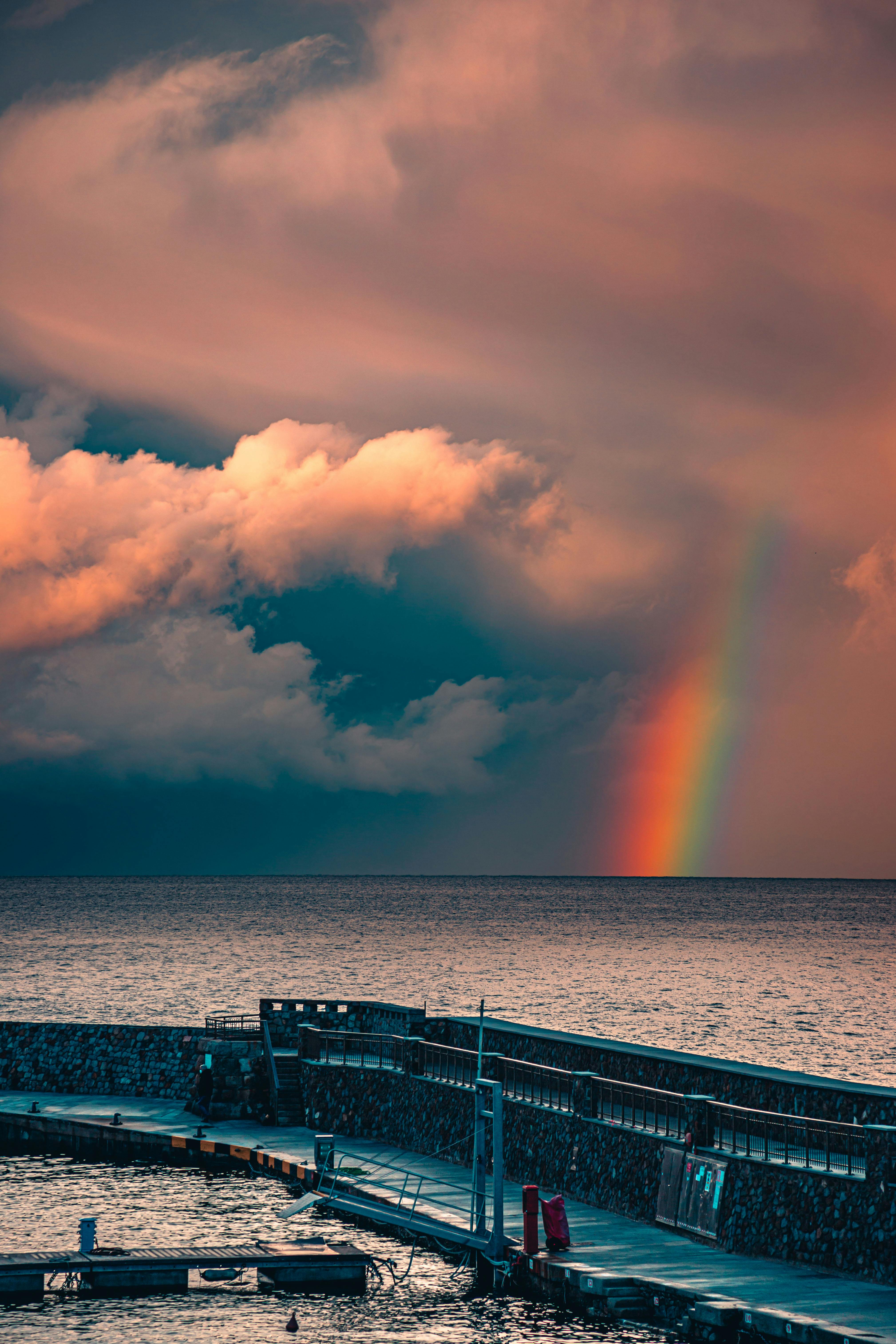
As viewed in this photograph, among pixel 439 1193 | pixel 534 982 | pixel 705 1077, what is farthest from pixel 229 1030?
pixel 534 982

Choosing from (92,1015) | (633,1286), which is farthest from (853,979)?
(633,1286)

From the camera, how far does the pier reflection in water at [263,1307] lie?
2736 cm

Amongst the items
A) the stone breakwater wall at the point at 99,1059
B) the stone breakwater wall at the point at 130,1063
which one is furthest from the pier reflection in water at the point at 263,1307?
the stone breakwater wall at the point at 99,1059

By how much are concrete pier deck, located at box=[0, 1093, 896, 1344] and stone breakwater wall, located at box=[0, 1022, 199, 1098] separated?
7192 mm

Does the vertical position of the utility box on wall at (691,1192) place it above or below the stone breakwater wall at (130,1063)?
above

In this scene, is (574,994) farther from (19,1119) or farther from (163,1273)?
(163,1273)

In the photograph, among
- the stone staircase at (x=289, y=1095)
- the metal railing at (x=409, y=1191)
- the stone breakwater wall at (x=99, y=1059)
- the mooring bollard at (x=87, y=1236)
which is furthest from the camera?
the stone breakwater wall at (x=99, y=1059)

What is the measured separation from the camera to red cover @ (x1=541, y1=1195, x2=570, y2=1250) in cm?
2898

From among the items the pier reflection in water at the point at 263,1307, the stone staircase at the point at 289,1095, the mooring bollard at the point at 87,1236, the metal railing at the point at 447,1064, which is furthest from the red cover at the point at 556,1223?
the stone staircase at the point at 289,1095

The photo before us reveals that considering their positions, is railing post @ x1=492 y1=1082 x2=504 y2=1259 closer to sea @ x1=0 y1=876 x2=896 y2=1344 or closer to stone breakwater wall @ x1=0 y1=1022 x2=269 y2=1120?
sea @ x1=0 y1=876 x2=896 y2=1344

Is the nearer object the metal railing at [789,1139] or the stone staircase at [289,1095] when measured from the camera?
the metal railing at [789,1139]

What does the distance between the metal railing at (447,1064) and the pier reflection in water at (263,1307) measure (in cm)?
511

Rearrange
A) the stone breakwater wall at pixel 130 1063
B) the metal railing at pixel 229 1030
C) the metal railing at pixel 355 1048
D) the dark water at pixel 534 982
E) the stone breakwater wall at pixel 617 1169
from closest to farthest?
the stone breakwater wall at pixel 617 1169 → the metal railing at pixel 355 1048 → the stone breakwater wall at pixel 130 1063 → the metal railing at pixel 229 1030 → the dark water at pixel 534 982

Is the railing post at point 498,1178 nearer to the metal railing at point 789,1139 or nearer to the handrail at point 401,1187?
the handrail at point 401,1187
